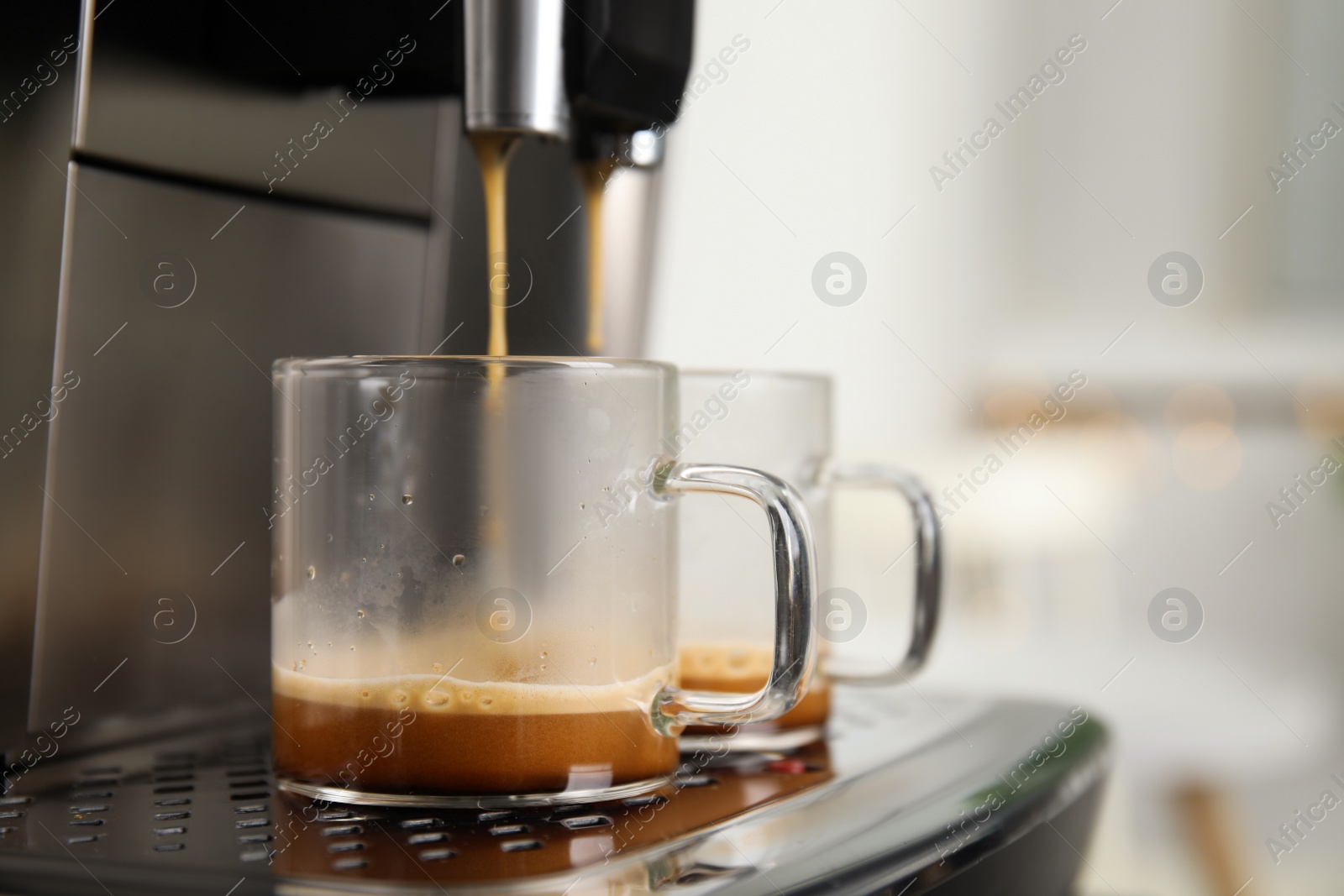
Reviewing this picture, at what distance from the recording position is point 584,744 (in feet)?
1.31

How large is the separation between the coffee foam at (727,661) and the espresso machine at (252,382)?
3 centimetres

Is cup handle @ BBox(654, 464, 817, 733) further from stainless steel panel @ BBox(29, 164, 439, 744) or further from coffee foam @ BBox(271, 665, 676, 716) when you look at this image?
stainless steel panel @ BBox(29, 164, 439, 744)

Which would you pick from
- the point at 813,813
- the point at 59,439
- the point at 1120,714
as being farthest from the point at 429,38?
the point at 1120,714

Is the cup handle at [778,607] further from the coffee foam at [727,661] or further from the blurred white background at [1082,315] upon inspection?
the blurred white background at [1082,315]

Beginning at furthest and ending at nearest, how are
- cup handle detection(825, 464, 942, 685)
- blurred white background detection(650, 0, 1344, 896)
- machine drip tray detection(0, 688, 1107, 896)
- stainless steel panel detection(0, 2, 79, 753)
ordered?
blurred white background detection(650, 0, 1344, 896) → cup handle detection(825, 464, 942, 685) → stainless steel panel detection(0, 2, 79, 753) → machine drip tray detection(0, 688, 1107, 896)

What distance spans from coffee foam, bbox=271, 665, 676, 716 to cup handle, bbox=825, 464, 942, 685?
0.17 m

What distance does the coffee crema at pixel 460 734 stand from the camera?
0.39m

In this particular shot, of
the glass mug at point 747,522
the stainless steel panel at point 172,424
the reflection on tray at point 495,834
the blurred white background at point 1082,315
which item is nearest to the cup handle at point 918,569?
the glass mug at point 747,522

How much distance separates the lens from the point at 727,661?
0.51 m

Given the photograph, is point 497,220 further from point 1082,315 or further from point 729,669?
point 1082,315

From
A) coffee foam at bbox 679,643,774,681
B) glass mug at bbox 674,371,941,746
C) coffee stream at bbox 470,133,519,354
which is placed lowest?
coffee foam at bbox 679,643,774,681

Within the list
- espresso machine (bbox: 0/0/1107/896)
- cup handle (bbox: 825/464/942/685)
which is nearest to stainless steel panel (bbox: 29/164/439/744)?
espresso machine (bbox: 0/0/1107/896)

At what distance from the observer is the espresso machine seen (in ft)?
1.25

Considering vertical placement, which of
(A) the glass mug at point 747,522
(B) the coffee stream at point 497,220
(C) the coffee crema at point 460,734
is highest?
(B) the coffee stream at point 497,220
